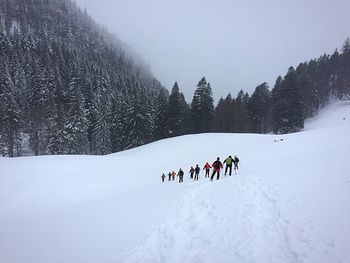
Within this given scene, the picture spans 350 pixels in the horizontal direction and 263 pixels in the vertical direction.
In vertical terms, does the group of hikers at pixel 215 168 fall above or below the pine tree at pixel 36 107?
below

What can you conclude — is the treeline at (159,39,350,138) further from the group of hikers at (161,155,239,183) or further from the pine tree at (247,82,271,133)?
the group of hikers at (161,155,239,183)

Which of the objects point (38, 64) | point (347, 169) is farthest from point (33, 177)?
point (38, 64)

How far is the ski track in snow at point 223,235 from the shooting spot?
22.4ft

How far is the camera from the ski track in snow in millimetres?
6828

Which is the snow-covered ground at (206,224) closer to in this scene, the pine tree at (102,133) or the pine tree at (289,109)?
the pine tree at (289,109)

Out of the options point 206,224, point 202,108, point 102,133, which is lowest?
point 206,224

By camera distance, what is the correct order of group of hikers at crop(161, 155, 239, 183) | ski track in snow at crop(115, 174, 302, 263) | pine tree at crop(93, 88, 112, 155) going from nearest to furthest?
ski track in snow at crop(115, 174, 302, 263) → group of hikers at crop(161, 155, 239, 183) → pine tree at crop(93, 88, 112, 155)

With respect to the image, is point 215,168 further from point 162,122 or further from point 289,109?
point 162,122

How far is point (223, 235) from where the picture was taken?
7.95m

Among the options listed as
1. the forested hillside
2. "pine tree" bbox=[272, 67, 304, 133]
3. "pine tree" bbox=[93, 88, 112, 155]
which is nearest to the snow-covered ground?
the forested hillside

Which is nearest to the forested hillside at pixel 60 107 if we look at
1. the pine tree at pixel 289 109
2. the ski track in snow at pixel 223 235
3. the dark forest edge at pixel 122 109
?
the dark forest edge at pixel 122 109

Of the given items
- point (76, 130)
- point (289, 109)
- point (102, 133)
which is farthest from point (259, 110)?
point (76, 130)

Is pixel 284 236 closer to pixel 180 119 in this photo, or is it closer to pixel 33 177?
pixel 33 177

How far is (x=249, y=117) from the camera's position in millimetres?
55844
